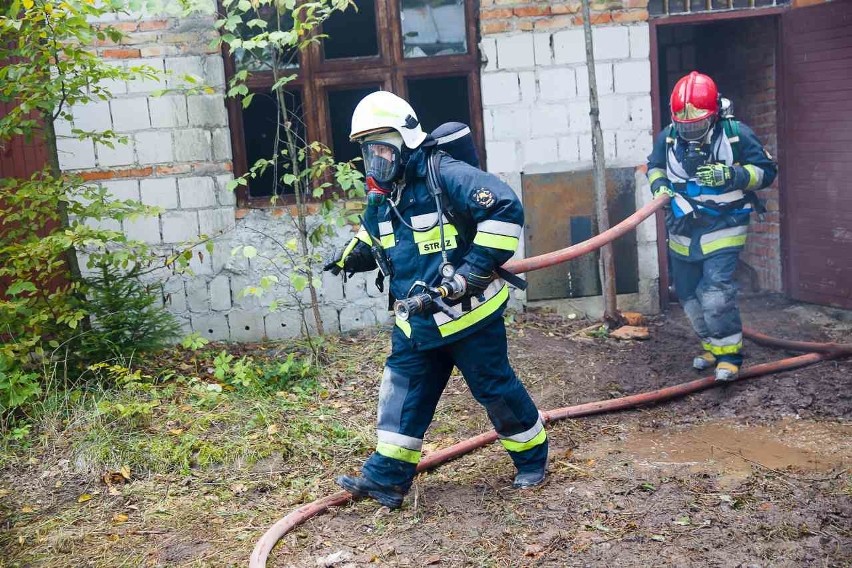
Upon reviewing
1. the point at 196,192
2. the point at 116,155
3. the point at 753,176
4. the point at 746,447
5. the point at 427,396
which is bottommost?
the point at 746,447

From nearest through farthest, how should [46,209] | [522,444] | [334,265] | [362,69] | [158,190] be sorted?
[522,444] < [334,265] < [46,209] < [158,190] < [362,69]

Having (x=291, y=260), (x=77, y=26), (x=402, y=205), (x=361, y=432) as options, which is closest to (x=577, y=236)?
(x=291, y=260)

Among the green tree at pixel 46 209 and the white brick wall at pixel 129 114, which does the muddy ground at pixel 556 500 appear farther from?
the white brick wall at pixel 129 114

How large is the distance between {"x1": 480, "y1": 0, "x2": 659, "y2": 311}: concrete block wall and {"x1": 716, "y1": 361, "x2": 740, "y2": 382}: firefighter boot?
1970 millimetres

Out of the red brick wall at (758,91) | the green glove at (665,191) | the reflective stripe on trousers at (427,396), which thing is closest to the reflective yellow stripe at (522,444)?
the reflective stripe on trousers at (427,396)

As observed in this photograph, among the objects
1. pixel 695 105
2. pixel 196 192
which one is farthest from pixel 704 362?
pixel 196 192

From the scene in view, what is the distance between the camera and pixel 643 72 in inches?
277

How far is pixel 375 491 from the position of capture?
4.18 m

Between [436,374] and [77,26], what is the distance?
298 centimetres

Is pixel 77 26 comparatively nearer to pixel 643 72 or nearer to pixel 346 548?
pixel 346 548

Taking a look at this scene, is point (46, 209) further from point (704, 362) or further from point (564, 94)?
point (704, 362)

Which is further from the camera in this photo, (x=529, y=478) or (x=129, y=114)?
(x=129, y=114)

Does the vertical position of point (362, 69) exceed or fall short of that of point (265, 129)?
it exceeds it

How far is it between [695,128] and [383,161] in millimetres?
2485
